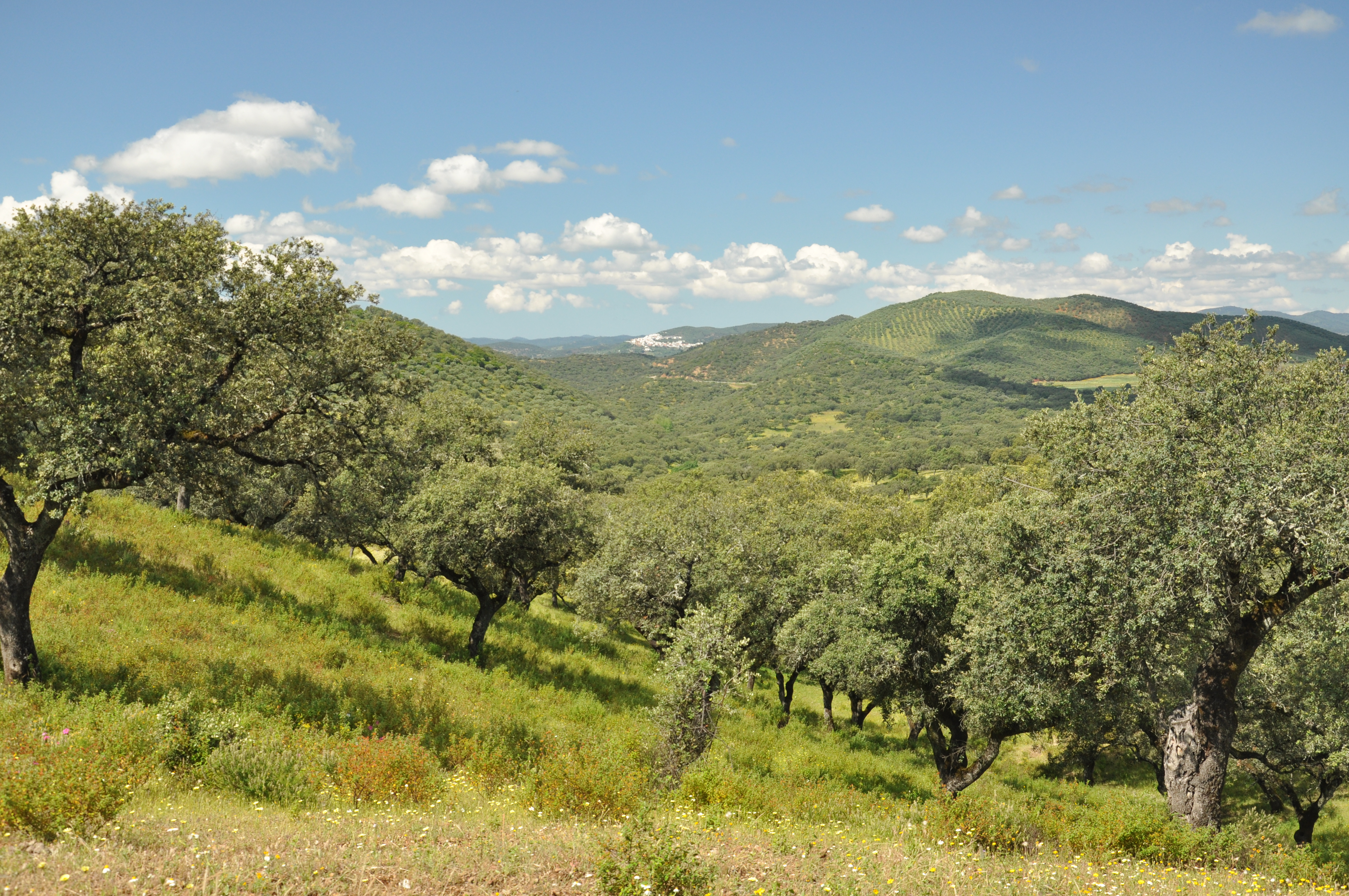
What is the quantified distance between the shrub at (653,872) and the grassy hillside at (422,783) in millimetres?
43

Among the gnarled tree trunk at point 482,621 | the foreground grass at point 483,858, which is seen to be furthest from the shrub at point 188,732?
the gnarled tree trunk at point 482,621

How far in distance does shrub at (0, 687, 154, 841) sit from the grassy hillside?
89 mm

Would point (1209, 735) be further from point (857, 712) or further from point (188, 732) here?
point (188, 732)

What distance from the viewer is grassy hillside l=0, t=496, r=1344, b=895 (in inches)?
319

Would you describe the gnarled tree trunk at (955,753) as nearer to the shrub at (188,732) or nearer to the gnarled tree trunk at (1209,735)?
the gnarled tree trunk at (1209,735)

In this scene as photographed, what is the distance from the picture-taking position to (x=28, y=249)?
1158 centimetres

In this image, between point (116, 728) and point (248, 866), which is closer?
point (248, 866)

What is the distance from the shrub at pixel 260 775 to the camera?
34.4ft

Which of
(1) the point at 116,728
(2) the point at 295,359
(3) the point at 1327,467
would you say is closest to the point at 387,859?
(1) the point at 116,728

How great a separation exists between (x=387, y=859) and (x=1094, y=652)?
51.1ft

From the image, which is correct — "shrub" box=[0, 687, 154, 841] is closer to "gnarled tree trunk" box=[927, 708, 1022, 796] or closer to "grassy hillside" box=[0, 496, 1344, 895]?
"grassy hillside" box=[0, 496, 1344, 895]

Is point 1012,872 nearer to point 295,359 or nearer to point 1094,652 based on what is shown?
point 1094,652

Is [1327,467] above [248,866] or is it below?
above

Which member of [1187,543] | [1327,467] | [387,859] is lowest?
[387,859]
